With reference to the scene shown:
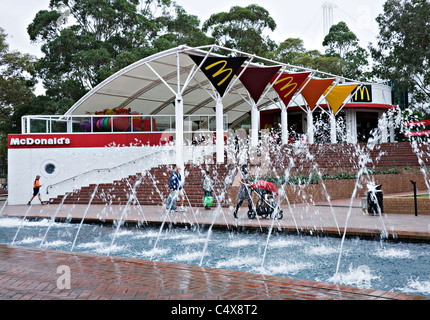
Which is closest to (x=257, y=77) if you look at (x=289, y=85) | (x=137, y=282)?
(x=289, y=85)

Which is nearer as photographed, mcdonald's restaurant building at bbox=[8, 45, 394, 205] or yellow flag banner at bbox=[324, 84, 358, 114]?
mcdonald's restaurant building at bbox=[8, 45, 394, 205]

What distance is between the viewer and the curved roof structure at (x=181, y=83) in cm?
2123

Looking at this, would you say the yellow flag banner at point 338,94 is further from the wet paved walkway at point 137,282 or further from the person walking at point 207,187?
the wet paved walkway at point 137,282

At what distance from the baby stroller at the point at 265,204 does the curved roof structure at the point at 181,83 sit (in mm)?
8703

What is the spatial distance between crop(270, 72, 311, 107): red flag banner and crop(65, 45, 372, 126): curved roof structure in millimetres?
59

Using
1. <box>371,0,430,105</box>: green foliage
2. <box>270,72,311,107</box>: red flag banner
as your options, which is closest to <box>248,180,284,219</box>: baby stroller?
<box>270,72,311,107</box>: red flag banner

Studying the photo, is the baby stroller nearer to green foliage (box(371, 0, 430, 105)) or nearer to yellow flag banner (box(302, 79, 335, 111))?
yellow flag banner (box(302, 79, 335, 111))

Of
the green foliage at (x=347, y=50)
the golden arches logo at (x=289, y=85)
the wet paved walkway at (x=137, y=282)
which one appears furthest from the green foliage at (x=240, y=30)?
the wet paved walkway at (x=137, y=282)

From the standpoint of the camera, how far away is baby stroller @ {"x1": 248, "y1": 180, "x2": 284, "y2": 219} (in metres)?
13.0

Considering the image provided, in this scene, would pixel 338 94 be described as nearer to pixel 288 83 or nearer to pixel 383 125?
pixel 288 83

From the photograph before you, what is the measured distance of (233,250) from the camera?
9031 millimetres

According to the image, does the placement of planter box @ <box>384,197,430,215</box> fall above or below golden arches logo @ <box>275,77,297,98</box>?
below
